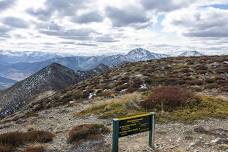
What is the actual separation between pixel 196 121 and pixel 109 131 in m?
6.29

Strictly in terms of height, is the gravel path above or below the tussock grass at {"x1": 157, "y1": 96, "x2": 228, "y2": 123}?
below

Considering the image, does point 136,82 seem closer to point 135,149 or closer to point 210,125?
point 210,125

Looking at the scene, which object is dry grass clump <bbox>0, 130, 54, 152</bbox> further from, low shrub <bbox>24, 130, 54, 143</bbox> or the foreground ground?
the foreground ground

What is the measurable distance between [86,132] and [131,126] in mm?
6095

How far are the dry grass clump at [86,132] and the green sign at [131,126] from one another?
15.5 ft

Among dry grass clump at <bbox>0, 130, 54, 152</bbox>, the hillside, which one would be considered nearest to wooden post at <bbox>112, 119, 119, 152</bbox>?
the hillside

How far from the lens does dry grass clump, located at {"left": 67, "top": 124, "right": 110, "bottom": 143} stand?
23217mm

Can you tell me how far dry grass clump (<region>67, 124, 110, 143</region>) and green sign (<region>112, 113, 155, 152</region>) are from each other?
4.73 m

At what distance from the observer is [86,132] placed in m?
23.9

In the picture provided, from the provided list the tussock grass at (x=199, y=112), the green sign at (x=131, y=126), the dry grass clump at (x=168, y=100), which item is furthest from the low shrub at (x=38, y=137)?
the dry grass clump at (x=168, y=100)

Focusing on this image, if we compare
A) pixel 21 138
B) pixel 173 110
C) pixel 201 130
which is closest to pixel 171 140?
pixel 201 130

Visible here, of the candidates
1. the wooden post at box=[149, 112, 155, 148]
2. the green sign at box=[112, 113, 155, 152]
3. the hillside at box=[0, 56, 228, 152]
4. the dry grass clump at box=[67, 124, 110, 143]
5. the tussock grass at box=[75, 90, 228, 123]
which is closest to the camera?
the green sign at box=[112, 113, 155, 152]

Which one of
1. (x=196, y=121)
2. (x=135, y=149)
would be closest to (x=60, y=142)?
(x=135, y=149)

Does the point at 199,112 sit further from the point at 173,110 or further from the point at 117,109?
the point at 117,109
